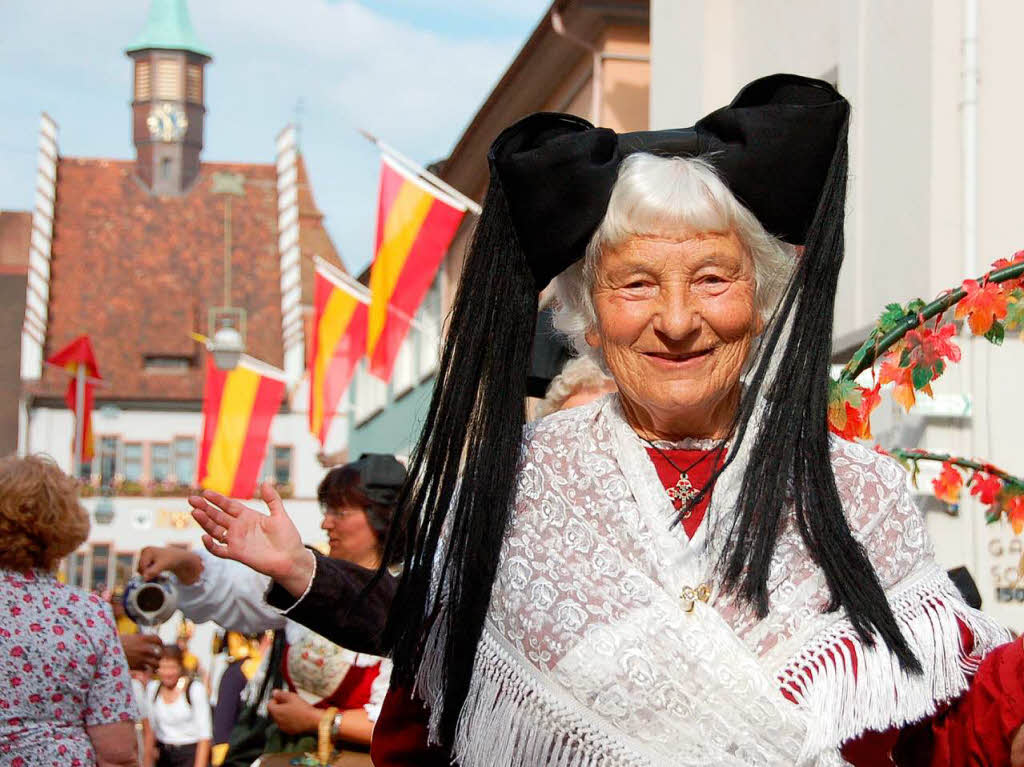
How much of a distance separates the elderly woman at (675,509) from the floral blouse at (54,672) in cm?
236

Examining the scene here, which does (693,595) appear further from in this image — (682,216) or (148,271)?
(148,271)

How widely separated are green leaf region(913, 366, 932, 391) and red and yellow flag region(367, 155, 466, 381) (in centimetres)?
1080

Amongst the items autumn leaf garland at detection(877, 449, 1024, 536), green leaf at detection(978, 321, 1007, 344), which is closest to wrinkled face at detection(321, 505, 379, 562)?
autumn leaf garland at detection(877, 449, 1024, 536)

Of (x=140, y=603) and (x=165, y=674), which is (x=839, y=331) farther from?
(x=140, y=603)

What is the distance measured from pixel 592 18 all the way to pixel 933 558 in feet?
47.7

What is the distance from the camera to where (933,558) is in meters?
2.70

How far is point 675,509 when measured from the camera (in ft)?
8.84

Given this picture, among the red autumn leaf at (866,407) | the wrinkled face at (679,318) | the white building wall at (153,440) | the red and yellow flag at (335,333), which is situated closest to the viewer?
the wrinkled face at (679,318)

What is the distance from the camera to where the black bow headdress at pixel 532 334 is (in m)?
2.63

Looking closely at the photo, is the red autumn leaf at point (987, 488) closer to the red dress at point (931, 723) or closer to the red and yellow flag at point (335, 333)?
the red dress at point (931, 723)

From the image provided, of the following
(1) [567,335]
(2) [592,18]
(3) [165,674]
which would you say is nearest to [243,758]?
(1) [567,335]

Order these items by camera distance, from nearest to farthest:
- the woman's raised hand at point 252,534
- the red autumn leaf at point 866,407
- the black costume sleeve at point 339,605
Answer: the woman's raised hand at point 252,534, the black costume sleeve at point 339,605, the red autumn leaf at point 866,407

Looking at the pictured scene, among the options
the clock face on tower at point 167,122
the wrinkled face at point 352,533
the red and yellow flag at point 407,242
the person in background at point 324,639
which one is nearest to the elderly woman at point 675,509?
the person in background at point 324,639

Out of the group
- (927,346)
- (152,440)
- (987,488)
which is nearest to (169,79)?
(152,440)
